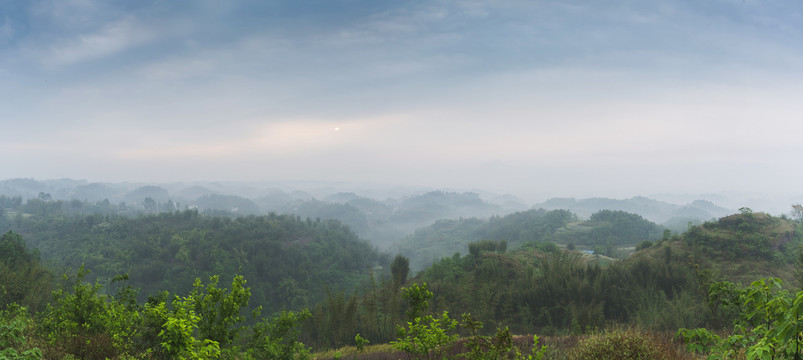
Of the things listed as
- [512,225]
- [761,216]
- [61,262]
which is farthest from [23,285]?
[512,225]

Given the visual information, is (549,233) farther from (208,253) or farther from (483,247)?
(208,253)

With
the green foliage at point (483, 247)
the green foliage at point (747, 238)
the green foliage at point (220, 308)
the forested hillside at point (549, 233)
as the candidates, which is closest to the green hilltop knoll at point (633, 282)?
the green foliage at point (747, 238)

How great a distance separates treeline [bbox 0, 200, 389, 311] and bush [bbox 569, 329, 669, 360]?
60.0 m

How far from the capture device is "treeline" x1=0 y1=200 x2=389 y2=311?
65.9 metres

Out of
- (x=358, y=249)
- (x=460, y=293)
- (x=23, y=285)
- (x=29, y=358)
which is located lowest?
(x=358, y=249)

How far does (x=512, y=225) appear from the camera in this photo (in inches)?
4818

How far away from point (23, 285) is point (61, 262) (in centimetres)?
6499

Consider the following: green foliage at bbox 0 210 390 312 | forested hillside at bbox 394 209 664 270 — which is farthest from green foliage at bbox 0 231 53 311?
forested hillside at bbox 394 209 664 270

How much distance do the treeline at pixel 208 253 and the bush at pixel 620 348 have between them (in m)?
60.0

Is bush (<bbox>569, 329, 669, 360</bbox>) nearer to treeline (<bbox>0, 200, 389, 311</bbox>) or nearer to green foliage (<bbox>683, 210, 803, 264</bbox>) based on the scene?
green foliage (<bbox>683, 210, 803, 264</bbox>)

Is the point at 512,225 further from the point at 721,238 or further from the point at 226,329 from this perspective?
the point at 226,329

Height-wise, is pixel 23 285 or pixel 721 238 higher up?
pixel 721 238

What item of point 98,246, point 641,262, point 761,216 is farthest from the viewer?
point 98,246

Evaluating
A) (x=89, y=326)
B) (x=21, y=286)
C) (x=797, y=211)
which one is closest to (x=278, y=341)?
(x=89, y=326)
